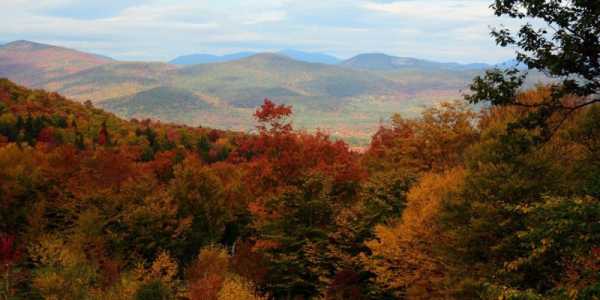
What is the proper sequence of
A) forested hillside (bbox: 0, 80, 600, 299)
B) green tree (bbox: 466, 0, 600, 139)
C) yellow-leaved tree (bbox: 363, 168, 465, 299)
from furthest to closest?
yellow-leaved tree (bbox: 363, 168, 465, 299)
forested hillside (bbox: 0, 80, 600, 299)
green tree (bbox: 466, 0, 600, 139)

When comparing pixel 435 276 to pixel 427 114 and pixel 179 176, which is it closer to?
pixel 427 114

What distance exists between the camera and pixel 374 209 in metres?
38.3

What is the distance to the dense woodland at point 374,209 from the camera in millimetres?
17766

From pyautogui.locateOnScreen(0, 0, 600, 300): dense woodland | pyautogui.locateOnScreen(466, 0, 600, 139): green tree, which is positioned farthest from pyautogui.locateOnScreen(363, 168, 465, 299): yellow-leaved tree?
pyautogui.locateOnScreen(466, 0, 600, 139): green tree

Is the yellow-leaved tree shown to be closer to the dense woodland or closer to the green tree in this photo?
the dense woodland

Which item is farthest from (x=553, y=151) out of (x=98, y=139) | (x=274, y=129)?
(x=98, y=139)

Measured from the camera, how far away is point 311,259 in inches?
1475

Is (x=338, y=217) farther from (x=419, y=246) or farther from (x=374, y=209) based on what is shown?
(x=419, y=246)

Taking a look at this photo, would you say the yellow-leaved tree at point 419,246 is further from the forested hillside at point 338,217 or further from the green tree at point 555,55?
A: the green tree at point 555,55

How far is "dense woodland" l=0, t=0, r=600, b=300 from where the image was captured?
1777cm

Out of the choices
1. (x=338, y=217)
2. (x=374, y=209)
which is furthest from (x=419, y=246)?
(x=338, y=217)

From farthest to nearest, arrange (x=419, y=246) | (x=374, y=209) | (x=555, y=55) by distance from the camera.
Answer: (x=374, y=209) → (x=419, y=246) → (x=555, y=55)

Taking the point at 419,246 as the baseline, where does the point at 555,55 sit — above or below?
above

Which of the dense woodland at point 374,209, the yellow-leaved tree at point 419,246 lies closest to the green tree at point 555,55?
Result: the dense woodland at point 374,209
